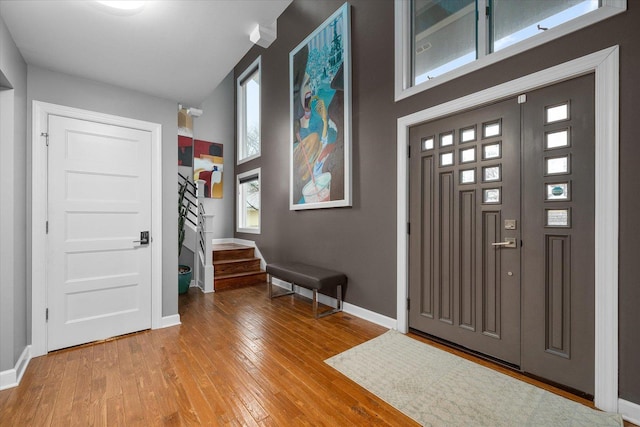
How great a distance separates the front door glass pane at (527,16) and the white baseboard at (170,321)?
4.16 meters

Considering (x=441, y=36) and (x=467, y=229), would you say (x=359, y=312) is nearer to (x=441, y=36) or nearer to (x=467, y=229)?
(x=467, y=229)

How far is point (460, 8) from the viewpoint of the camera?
2.83 meters

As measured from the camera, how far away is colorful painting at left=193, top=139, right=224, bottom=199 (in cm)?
625

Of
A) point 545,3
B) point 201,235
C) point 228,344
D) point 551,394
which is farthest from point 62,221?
point 545,3

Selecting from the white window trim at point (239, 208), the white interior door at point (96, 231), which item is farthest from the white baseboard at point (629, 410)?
the white window trim at point (239, 208)

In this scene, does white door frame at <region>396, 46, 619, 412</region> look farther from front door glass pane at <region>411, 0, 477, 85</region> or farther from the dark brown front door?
front door glass pane at <region>411, 0, 477, 85</region>

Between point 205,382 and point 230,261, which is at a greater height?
point 230,261

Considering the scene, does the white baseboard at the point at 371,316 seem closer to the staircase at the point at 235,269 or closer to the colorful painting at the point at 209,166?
the staircase at the point at 235,269

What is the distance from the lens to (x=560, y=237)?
210cm

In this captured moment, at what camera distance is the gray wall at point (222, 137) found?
6508mm

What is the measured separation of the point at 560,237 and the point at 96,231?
13.1 ft

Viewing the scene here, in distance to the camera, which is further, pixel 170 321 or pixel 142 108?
pixel 170 321

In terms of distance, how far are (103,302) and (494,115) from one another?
159 inches

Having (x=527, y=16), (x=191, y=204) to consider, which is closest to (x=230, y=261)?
(x=191, y=204)
